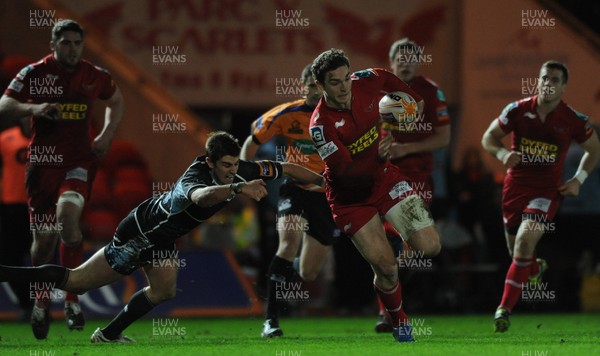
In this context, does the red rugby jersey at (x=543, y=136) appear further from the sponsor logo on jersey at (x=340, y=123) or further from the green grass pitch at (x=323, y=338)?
the sponsor logo on jersey at (x=340, y=123)

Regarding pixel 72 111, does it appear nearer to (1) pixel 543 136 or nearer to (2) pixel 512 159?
(2) pixel 512 159

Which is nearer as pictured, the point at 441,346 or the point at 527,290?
the point at 441,346

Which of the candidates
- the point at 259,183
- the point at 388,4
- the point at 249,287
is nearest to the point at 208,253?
the point at 249,287

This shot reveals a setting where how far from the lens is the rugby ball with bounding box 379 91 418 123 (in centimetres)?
981

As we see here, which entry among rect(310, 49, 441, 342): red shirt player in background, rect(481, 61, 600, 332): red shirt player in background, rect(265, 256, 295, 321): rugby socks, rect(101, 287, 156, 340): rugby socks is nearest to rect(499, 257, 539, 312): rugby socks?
rect(481, 61, 600, 332): red shirt player in background

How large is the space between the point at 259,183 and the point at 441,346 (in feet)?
6.43

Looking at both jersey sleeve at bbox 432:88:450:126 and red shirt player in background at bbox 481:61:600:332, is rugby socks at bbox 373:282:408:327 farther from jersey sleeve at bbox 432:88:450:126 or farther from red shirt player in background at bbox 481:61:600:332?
jersey sleeve at bbox 432:88:450:126

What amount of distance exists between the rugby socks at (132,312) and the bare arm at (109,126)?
189 centimetres

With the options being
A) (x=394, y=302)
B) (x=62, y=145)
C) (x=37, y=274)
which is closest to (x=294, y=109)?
(x=62, y=145)

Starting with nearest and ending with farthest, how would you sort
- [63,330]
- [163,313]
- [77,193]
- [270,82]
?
[77,193], [63,330], [163,313], [270,82]

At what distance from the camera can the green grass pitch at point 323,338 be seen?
8766 millimetres

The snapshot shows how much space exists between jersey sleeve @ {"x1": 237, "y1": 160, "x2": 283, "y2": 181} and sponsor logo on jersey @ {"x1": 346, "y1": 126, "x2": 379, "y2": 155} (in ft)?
1.96

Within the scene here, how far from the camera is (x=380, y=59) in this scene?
1712cm

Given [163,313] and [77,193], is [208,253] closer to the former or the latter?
[163,313]
